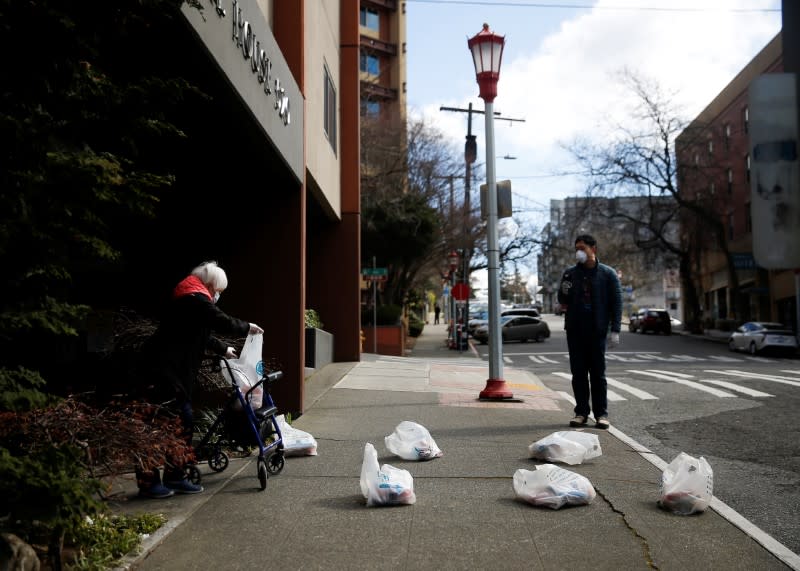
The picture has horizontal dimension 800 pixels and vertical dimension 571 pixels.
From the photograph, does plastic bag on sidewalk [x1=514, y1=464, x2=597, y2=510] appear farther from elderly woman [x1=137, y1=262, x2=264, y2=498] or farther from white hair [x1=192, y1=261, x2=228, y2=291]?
white hair [x1=192, y1=261, x2=228, y2=291]

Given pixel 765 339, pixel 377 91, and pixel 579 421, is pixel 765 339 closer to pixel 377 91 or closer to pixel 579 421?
pixel 579 421

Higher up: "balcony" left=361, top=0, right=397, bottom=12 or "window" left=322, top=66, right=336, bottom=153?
"balcony" left=361, top=0, right=397, bottom=12

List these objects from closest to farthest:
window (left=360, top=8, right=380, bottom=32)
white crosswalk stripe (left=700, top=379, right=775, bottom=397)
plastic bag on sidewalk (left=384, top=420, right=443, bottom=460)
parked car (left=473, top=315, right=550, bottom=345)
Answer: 1. plastic bag on sidewalk (left=384, top=420, right=443, bottom=460)
2. white crosswalk stripe (left=700, top=379, right=775, bottom=397)
3. parked car (left=473, top=315, right=550, bottom=345)
4. window (left=360, top=8, right=380, bottom=32)

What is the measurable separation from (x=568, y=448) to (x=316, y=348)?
8518 millimetres

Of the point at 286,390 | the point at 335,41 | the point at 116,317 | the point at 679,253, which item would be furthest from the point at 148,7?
the point at 679,253

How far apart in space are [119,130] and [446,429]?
18.4 ft

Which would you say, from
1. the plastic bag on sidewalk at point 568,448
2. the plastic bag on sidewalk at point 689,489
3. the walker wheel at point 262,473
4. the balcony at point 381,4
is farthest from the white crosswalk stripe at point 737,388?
the balcony at point 381,4

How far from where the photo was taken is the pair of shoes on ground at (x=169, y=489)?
5359 mm

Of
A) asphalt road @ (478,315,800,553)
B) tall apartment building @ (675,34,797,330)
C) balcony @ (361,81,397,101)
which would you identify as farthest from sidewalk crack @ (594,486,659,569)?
tall apartment building @ (675,34,797,330)

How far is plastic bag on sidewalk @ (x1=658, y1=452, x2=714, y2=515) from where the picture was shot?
5012mm

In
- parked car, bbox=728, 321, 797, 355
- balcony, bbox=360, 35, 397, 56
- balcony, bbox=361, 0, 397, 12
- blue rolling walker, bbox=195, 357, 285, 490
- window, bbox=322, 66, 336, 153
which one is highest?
balcony, bbox=361, 0, 397, 12

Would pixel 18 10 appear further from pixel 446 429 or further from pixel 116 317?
pixel 446 429

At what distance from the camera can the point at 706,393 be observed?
12.6 metres

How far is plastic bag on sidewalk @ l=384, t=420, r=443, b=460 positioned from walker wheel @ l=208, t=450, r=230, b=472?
1420 mm
